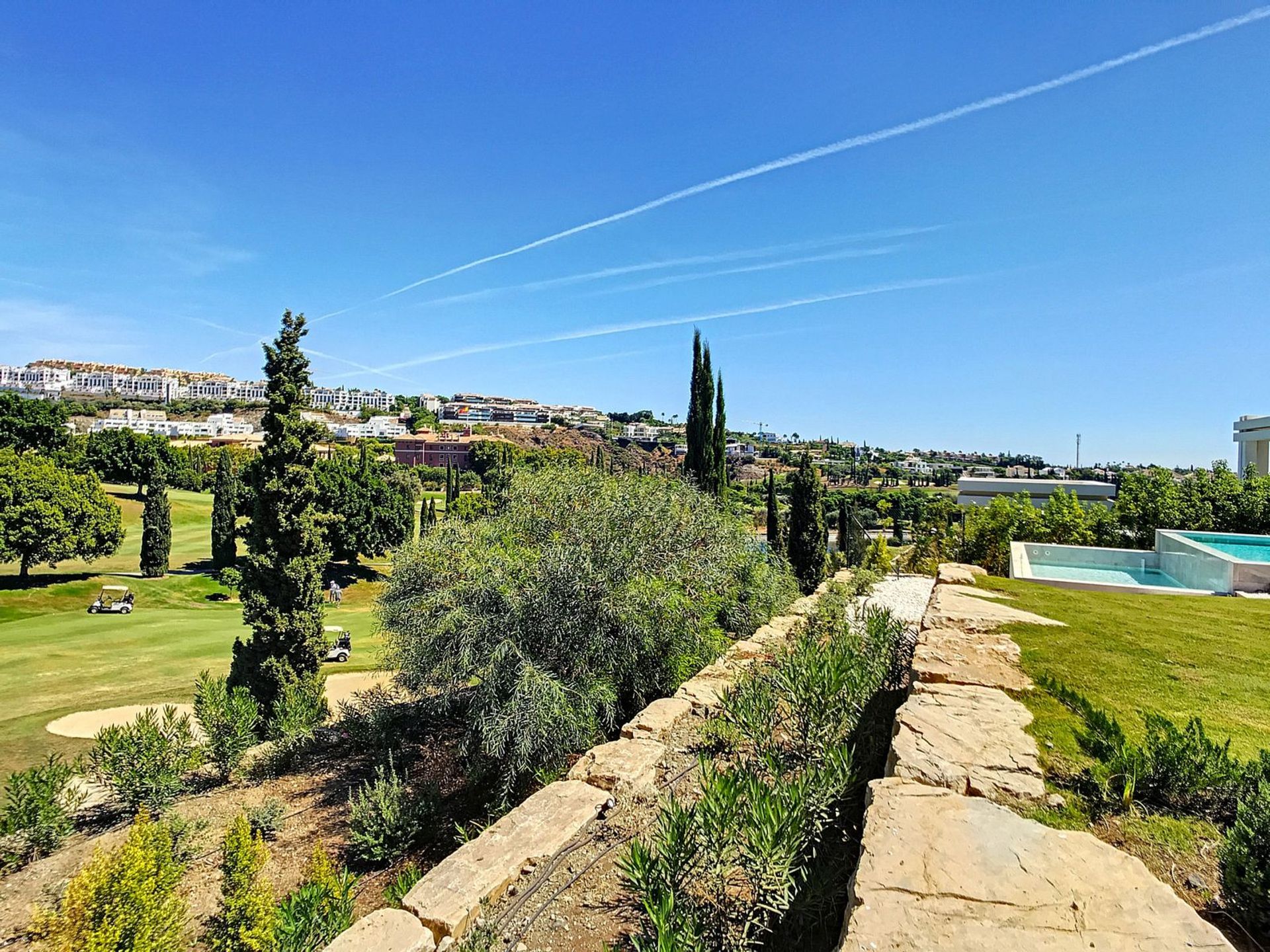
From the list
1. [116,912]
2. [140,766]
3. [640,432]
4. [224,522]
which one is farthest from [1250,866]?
[640,432]

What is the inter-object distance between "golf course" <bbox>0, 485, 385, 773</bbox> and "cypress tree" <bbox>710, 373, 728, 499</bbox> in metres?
14.9

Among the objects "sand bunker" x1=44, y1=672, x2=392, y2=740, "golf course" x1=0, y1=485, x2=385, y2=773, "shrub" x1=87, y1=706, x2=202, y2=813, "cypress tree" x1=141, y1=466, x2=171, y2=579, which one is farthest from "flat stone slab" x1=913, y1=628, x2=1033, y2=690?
"cypress tree" x1=141, y1=466, x2=171, y2=579

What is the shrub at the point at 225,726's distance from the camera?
303 inches

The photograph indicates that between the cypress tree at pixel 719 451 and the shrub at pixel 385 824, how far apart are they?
21.3 meters

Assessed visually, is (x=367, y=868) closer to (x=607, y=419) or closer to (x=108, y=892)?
(x=108, y=892)

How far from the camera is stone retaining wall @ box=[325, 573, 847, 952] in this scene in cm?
320

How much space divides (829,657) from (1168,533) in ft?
45.5

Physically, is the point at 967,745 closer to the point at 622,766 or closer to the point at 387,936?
the point at 622,766

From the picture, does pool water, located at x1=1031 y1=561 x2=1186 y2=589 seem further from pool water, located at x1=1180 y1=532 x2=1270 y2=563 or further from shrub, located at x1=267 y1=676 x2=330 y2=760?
shrub, located at x1=267 y1=676 x2=330 y2=760

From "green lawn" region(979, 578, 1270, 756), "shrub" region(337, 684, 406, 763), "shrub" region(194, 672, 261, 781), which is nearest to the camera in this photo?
"green lawn" region(979, 578, 1270, 756)

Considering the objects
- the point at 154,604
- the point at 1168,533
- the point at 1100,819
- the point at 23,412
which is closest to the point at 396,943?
the point at 1100,819

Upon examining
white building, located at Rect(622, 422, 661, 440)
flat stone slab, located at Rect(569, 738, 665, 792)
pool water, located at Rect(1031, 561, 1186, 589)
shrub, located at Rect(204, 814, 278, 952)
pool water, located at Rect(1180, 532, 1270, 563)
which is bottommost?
shrub, located at Rect(204, 814, 278, 952)

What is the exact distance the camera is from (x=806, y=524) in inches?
1206

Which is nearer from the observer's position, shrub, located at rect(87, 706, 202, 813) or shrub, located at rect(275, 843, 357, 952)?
shrub, located at rect(275, 843, 357, 952)
